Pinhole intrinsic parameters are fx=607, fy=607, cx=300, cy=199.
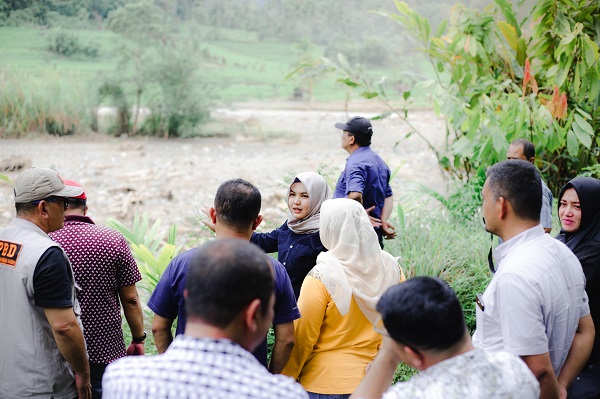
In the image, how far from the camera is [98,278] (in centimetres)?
301

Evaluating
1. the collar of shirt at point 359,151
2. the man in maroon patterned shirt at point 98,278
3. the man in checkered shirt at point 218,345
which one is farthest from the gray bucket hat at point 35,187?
the collar of shirt at point 359,151

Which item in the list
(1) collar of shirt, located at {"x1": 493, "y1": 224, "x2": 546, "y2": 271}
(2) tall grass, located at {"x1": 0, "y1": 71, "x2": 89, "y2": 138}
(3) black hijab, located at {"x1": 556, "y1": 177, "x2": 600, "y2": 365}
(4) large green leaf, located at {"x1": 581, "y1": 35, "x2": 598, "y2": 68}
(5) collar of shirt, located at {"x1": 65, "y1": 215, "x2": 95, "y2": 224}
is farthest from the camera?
(2) tall grass, located at {"x1": 0, "y1": 71, "x2": 89, "y2": 138}

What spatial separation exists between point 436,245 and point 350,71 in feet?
8.88

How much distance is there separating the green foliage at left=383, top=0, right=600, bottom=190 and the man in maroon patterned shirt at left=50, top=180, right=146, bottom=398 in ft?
12.7

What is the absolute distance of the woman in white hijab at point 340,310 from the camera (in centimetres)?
262

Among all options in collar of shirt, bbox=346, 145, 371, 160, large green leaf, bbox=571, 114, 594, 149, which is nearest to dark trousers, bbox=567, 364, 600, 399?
collar of shirt, bbox=346, 145, 371, 160

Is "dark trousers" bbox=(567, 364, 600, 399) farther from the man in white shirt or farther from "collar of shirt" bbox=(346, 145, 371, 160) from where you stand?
"collar of shirt" bbox=(346, 145, 371, 160)

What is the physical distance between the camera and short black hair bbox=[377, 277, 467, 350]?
5.52 ft

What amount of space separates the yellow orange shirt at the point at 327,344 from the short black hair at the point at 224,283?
3.49 feet

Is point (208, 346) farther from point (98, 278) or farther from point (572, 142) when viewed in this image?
point (572, 142)

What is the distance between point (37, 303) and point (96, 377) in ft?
2.39

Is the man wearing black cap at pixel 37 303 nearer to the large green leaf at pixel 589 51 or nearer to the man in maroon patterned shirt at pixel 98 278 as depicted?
the man in maroon patterned shirt at pixel 98 278

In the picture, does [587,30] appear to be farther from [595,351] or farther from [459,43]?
[595,351]

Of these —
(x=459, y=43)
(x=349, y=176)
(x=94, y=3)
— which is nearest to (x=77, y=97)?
(x=94, y=3)
